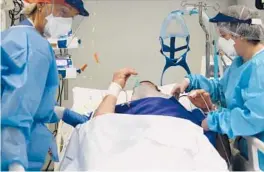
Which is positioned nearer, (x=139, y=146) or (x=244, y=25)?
(x=139, y=146)

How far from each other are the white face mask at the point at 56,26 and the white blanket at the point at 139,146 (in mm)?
408

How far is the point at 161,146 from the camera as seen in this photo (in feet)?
4.36

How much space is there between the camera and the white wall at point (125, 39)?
3244mm

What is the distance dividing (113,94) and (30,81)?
609mm

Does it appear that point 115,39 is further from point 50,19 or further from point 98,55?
point 50,19

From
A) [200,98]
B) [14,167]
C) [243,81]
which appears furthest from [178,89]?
[14,167]

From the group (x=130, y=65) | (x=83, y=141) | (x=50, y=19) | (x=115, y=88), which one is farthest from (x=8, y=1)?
(x=130, y=65)

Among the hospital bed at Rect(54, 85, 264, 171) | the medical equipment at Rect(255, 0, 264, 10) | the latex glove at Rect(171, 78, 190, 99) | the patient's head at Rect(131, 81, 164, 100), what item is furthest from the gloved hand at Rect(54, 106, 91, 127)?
the medical equipment at Rect(255, 0, 264, 10)

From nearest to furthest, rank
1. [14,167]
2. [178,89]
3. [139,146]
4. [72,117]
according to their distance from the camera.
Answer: [14,167] → [139,146] → [72,117] → [178,89]

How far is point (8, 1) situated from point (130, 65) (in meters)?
1.60

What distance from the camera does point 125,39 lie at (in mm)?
3303

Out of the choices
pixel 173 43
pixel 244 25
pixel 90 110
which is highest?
pixel 244 25

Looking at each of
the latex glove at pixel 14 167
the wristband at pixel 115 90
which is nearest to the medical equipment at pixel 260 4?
the wristband at pixel 115 90

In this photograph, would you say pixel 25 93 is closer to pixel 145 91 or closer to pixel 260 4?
pixel 145 91
